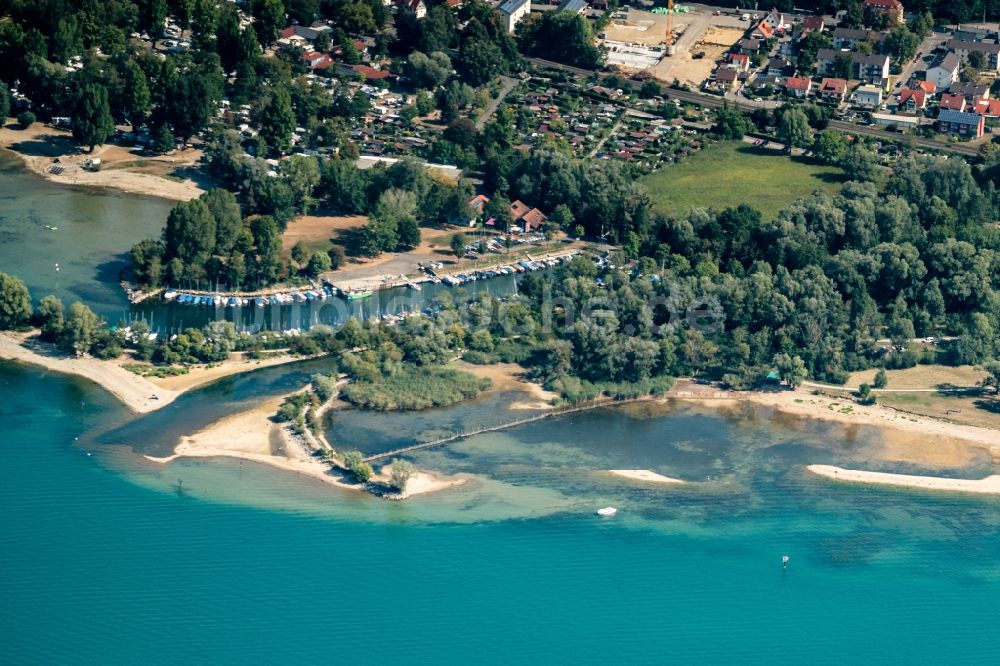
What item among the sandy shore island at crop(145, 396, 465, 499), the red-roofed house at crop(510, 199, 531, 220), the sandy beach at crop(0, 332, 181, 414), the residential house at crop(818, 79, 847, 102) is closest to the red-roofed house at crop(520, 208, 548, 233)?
the red-roofed house at crop(510, 199, 531, 220)

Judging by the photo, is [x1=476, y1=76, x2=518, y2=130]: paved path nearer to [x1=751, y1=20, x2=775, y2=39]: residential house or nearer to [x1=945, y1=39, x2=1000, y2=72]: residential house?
[x1=751, y1=20, x2=775, y2=39]: residential house

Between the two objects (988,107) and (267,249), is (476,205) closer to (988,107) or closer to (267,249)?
(267,249)

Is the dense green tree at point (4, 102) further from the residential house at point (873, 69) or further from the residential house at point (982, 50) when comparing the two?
the residential house at point (982, 50)

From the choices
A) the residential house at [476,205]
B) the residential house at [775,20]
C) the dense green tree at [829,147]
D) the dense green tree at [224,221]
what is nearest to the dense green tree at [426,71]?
the residential house at [476,205]

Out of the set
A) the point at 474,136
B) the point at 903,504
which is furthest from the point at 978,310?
the point at 474,136

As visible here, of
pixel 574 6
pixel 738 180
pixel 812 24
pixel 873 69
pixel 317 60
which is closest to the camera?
pixel 738 180

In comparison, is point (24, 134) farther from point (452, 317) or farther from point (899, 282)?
point (899, 282)

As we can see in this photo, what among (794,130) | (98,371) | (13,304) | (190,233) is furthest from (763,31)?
(13,304)
